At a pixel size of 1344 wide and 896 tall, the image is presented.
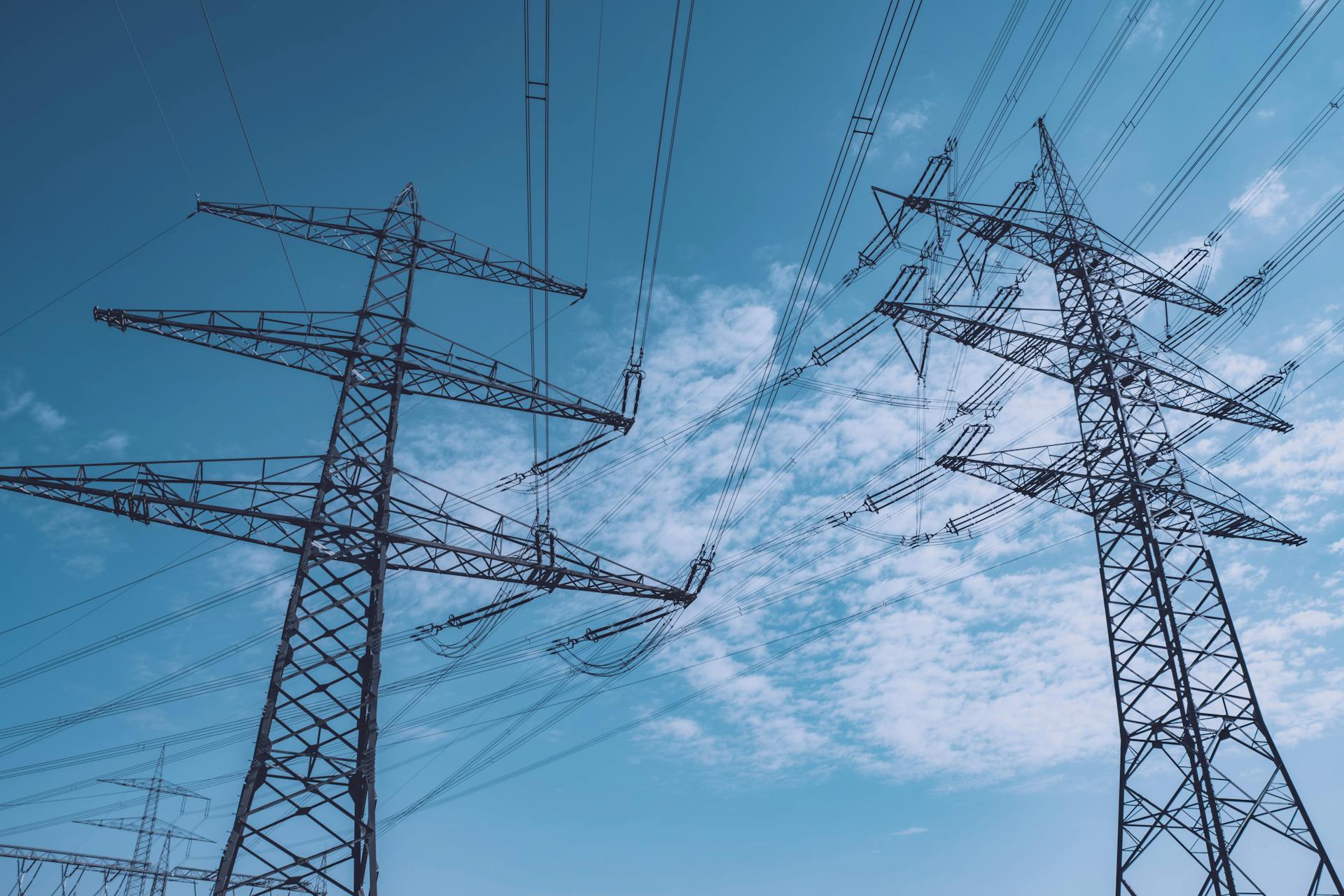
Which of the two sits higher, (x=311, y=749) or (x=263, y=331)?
(x=263, y=331)

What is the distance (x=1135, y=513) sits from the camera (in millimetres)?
16328

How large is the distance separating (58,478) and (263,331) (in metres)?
4.27

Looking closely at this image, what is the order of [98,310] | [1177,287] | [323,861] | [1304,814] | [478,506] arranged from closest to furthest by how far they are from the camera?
[323,861] < [1304,814] < [98,310] < [478,506] < [1177,287]

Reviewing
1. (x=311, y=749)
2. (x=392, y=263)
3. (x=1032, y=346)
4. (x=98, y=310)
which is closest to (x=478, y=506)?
(x=311, y=749)

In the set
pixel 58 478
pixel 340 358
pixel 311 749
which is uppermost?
pixel 340 358

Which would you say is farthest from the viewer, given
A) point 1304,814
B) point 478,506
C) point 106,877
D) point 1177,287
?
point 106,877

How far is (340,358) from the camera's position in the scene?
51.6 feet

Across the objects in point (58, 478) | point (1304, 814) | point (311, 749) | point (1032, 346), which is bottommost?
point (1304, 814)

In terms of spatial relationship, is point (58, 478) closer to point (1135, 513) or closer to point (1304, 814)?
point (1135, 513)

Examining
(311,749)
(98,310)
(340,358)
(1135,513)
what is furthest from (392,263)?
(1135,513)

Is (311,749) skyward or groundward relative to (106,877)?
groundward

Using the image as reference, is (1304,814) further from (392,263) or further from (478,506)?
(392,263)

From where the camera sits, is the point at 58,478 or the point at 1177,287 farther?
the point at 1177,287

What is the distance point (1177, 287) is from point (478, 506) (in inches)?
736
